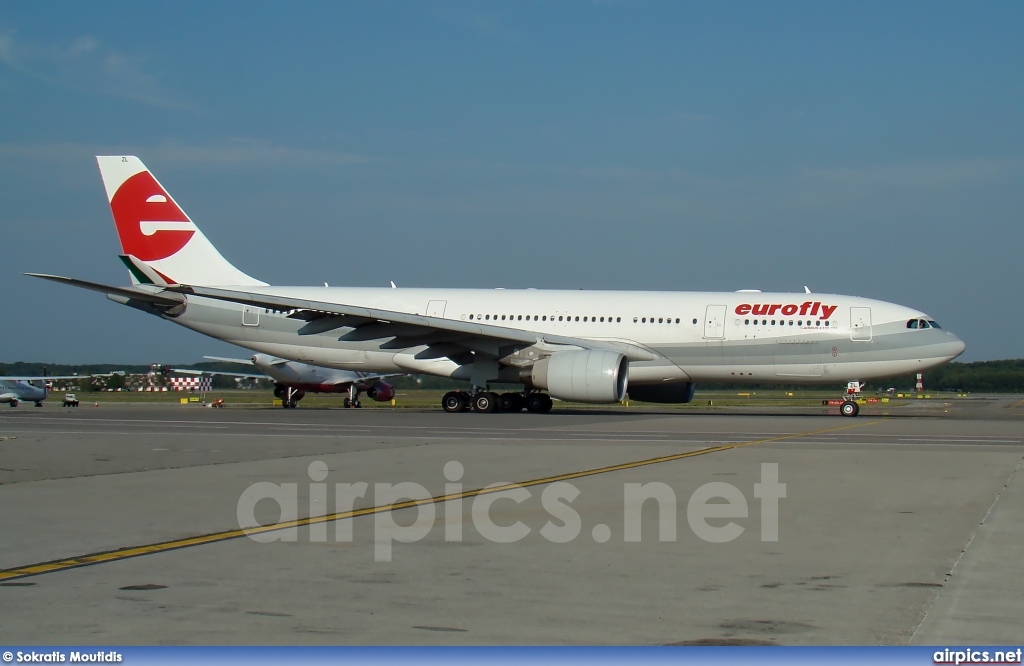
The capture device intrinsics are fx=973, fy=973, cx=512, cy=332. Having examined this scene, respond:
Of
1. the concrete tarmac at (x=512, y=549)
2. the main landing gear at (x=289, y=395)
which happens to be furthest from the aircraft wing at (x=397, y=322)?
the main landing gear at (x=289, y=395)

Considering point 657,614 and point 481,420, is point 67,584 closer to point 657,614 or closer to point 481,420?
point 657,614

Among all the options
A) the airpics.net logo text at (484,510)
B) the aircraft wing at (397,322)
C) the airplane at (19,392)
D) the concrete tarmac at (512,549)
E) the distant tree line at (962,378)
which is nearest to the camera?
the concrete tarmac at (512,549)

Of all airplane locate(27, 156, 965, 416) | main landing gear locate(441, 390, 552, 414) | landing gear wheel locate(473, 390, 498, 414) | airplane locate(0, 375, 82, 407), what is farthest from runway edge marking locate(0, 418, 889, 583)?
airplane locate(0, 375, 82, 407)

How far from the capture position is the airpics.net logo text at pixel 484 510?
6.71 m

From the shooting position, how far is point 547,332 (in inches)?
1048

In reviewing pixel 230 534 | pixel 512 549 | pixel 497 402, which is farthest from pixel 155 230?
pixel 512 549

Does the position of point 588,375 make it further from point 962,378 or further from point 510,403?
point 962,378

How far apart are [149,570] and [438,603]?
1816mm

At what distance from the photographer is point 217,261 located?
29.9 metres

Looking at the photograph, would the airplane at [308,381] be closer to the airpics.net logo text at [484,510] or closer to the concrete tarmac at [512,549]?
the concrete tarmac at [512,549]

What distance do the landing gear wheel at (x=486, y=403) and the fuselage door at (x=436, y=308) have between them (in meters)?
2.93

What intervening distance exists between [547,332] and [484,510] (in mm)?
18863

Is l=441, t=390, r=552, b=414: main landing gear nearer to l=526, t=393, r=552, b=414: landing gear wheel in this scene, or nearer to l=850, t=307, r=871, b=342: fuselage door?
l=526, t=393, r=552, b=414: landing gear wheel

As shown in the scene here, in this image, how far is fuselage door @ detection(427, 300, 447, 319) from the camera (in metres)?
27.7
